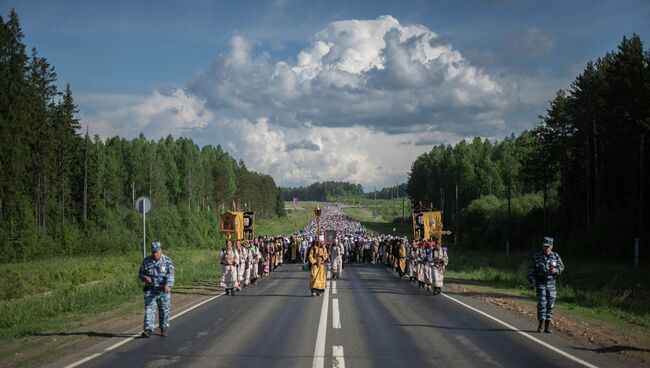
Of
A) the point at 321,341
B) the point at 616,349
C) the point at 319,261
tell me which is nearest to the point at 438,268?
the point at 319,261

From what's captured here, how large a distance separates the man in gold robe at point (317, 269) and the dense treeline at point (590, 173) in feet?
81.2

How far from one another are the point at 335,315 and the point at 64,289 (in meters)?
18.8

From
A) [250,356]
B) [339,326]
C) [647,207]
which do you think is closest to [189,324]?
[339,326]

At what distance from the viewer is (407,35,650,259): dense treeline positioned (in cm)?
4256

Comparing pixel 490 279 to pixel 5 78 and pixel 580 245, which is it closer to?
pixel 580 245

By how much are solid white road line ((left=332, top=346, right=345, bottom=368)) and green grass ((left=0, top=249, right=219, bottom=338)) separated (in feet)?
22.9

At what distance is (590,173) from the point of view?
57.1 metres

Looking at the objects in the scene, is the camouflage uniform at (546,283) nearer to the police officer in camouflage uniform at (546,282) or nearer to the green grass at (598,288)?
the police officer in camouflage uniform at (546,282)

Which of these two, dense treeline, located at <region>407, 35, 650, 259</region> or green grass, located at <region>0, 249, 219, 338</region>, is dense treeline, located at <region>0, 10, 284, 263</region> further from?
dense treeline, located at <region>407, 35, 650, 259</region>

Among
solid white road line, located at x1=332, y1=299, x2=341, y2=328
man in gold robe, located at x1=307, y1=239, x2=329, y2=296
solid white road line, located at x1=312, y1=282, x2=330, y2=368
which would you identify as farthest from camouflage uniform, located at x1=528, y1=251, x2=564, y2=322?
man in gold robe, located at x1=307, y1=239, x2=329, y2=296

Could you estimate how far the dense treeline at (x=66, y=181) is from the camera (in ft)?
152

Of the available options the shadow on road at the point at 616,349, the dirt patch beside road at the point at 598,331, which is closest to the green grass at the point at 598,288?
the dirt patch beside road at the point at 598,331

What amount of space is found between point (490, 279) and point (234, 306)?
17478mm

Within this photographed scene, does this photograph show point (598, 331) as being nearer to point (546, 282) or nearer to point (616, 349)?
point (546, 282)
